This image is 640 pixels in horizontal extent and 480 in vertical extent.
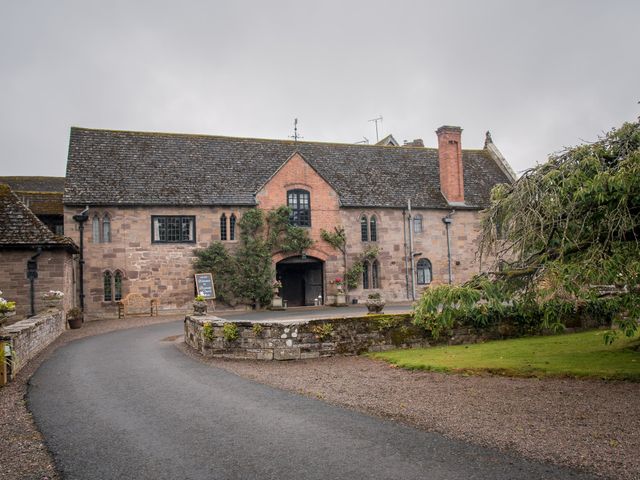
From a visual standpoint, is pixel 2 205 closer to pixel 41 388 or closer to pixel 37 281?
pixel 37 281

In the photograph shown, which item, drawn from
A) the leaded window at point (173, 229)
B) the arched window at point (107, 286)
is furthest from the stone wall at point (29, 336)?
the leaded window at point (173, 229)

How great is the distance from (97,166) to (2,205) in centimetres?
727

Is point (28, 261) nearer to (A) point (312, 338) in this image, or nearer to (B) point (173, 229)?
(B) point (173, 229)

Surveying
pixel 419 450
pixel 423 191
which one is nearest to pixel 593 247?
pixel 419 450

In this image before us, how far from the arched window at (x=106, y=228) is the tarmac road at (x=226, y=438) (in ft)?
58.9

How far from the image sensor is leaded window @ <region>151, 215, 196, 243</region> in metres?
31.4

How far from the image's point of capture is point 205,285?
30484 mm

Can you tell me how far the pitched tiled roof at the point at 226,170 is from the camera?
31.4 m

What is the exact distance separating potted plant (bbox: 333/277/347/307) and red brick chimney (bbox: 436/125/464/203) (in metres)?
9.06

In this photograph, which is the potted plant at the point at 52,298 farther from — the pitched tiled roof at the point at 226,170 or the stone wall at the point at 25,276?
the pitched tiled roof at the point at 226,170

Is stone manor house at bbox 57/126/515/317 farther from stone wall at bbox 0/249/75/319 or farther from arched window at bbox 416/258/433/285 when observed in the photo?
stone wall at bbox 0/249/75/319

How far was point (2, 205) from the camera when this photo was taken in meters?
25.2

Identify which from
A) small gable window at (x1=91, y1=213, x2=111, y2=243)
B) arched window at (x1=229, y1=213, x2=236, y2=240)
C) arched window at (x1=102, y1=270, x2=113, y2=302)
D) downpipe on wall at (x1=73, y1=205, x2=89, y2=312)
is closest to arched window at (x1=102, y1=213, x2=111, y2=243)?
small gable window at (x1=91, y1=213, x2=111, y2=243)

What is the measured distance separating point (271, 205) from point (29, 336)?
61.6ft
